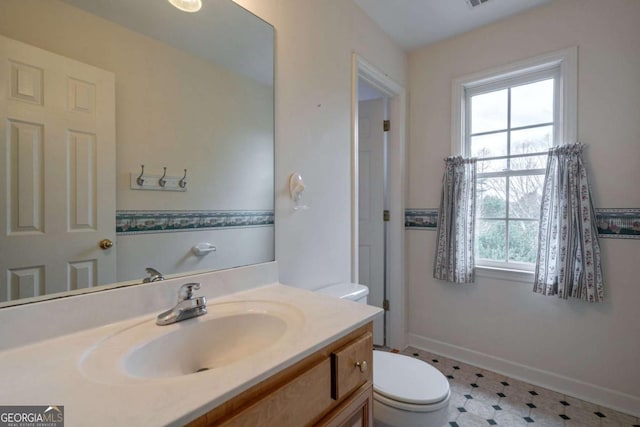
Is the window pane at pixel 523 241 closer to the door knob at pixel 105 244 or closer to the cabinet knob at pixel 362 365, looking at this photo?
the cabinet knob at pixel 362 365

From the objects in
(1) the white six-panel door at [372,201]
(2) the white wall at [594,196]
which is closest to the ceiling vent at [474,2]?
(2) the white wall at [594,196]

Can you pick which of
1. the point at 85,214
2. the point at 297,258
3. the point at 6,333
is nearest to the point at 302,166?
the point at 297,258

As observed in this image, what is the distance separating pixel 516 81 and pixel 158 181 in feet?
7.64

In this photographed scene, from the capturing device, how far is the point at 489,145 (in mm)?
2115

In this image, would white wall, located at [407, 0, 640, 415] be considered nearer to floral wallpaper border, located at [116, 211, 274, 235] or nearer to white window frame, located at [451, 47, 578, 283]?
white window frame, located at [451, 47, 578, 283]

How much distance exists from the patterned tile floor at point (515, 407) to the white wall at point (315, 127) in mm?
1019

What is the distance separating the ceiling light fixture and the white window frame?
6.04 ft

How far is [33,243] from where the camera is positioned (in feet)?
2.38

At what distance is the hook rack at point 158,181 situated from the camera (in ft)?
2.96

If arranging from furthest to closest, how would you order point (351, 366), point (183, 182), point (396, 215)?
point (396, 215), point (183, 182), point (351, 366)

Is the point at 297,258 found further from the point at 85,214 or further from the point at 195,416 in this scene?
the point at 195,416

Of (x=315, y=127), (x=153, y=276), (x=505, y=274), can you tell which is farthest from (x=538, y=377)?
(x=153, y=276)

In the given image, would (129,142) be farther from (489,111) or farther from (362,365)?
(489,111)

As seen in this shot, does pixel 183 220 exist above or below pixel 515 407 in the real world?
above
